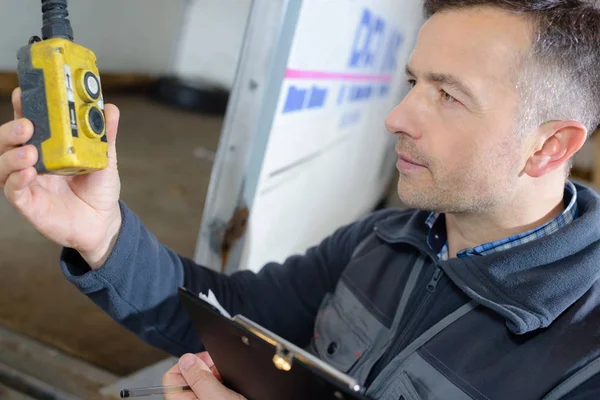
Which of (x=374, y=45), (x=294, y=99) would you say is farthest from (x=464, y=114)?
(x=374, y=45)

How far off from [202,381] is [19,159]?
1.46 ft

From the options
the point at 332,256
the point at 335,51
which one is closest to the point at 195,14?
the point at 335,51

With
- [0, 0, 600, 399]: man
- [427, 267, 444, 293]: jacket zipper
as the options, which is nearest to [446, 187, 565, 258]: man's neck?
[0, 0, 600, 399]: man

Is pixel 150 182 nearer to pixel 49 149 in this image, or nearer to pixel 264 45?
pixel 264 45

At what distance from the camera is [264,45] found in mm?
1289

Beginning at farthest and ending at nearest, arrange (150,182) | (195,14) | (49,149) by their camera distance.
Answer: (195,14), (150,182), (49,149)

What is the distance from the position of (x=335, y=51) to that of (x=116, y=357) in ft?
3.97

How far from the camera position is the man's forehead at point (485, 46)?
1012 mm

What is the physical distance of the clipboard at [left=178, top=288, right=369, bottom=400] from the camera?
68 cm

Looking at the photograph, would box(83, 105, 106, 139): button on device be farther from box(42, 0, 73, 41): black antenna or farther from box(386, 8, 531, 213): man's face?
box(386, 8, 531, 213): man's face

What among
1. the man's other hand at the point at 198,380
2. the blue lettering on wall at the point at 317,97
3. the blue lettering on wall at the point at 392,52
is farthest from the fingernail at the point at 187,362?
the blue lettering on wall at the point at 392,52

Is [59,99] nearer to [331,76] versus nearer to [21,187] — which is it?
[21,187]

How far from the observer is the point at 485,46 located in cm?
101

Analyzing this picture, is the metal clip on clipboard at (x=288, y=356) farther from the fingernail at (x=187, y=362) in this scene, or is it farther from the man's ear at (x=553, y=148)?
Answer: the man's ear at (x=553, y=148)
